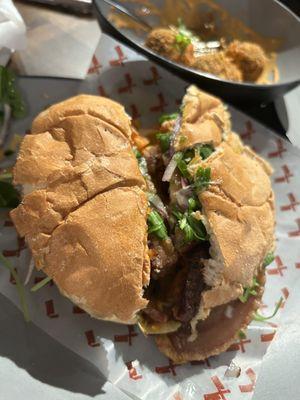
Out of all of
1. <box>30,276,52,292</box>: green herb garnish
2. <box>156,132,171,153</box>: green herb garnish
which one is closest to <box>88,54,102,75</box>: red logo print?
<box>156,132,171,153</box>: green herb garnish

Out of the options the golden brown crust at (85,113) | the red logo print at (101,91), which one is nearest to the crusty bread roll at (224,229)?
the golden brown crust at (85,113)

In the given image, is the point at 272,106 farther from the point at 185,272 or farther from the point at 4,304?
the point at 4,304

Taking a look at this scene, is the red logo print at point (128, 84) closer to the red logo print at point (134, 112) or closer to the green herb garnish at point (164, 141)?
the red logo print at point (134, 112)

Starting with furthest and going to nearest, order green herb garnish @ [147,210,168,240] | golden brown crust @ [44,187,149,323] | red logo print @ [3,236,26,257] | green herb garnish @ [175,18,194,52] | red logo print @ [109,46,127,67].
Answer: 1. green herb garnish @ [175,18,194,52]
2. red logo print @ [109,46,127,67]
3. red logo print @ [3,236,26,257]
4. green herb garnish @ [147,210,168,240]
5. golden brown crust @ [44,187,149,323]

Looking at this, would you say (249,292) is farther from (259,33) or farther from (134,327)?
(259,33)

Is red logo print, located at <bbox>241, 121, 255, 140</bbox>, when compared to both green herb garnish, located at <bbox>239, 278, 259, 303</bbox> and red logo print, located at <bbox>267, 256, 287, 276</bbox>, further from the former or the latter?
green herb garnish, located at <bbox>239, 278, 259, 303</bbox>

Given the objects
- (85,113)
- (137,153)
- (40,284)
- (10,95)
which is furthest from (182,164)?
(10,95)
